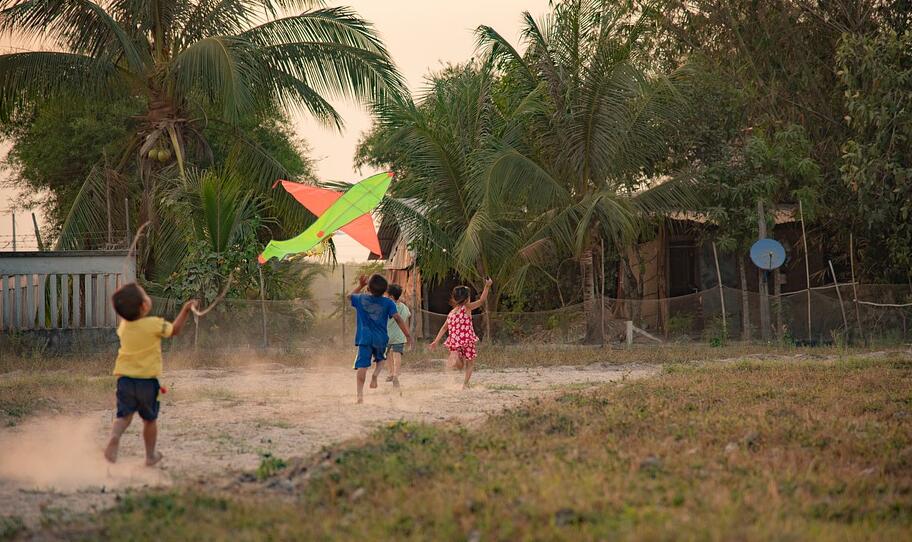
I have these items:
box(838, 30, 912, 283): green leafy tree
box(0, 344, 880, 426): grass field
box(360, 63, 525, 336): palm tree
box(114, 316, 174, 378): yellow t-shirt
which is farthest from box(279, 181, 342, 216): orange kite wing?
box(838, 30, 912, 283): green leafy tree

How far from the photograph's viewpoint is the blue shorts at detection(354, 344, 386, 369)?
35.8 feet

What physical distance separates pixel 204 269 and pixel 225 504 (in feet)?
44.5

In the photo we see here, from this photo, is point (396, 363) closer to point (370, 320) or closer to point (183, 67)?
point (370, 320)

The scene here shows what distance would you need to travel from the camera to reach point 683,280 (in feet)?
80.4

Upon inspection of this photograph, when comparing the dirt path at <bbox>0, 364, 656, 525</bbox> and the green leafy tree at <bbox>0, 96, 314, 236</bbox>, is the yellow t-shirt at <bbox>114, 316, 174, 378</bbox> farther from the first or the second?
the green leafy tree at <bbox>0, 96, 314, 236</bbox>

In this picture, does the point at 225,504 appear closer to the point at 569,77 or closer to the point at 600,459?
the point at 600,459

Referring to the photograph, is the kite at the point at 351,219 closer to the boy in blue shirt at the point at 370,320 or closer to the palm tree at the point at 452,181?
the boy in blue shirt at the point at 370,320

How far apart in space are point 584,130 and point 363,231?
25.7 feet

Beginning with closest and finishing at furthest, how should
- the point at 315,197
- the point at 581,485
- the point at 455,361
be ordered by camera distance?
1. the point at 581,485
2. the point at 455,361
3. the point at 315,197

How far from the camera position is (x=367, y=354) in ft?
36.0

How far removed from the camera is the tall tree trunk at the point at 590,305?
19.5 metres

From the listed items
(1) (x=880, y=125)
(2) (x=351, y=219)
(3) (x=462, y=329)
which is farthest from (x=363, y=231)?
(1) (x=880, y=125)

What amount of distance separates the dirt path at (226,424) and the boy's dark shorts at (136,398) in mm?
374

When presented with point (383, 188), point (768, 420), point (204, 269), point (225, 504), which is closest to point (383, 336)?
point (383, 188)
